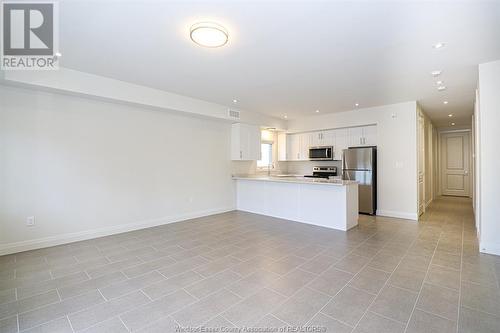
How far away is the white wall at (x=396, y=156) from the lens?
5.27 meters

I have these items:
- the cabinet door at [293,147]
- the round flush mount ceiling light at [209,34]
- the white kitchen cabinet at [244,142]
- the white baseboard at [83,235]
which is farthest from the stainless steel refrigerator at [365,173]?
the round flush mount ceiling light at [209,34]

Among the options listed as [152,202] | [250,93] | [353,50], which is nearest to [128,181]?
[152,202]

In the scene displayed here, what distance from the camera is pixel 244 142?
6.43 meters

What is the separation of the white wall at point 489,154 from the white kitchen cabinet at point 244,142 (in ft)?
15.0

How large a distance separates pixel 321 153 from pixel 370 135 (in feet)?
4.45

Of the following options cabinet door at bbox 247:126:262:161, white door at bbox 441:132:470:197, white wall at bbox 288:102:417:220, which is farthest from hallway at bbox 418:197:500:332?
white door at bbox 441:132:470:197

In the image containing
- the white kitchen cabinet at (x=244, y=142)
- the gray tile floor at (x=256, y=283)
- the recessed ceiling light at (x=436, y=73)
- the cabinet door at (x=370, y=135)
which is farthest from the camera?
the white kitchen cabinet at (x=244, y=142)

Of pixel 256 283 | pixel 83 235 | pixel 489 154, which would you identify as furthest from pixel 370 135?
pixel 83 235

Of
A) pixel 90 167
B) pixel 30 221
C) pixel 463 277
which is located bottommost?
pixel 463 277

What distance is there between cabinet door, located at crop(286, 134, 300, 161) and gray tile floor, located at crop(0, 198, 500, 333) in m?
3.81

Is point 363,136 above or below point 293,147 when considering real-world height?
above

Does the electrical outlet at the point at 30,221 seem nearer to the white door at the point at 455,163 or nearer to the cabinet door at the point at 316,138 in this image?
the cabinet door at the point at 316,138

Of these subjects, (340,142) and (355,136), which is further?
(340,142)

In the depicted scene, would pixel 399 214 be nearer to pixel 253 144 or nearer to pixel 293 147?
pixel 293 147
